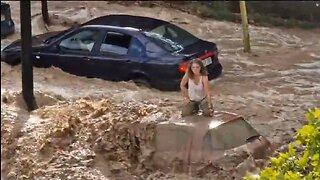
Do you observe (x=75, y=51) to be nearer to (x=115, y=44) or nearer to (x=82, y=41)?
(x=82, y=41)

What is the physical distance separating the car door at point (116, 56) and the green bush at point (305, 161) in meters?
5.74

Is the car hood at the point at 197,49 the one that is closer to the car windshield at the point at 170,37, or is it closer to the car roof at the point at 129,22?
the car windshield at the point at 170,37

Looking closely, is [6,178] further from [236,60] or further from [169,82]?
[236,60]

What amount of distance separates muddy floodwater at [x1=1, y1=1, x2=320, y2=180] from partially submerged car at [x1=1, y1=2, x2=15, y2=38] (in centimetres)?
35

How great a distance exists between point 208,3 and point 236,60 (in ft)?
14.5

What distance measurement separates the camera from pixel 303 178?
3617 millimetres

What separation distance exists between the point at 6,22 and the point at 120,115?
4.57 meters

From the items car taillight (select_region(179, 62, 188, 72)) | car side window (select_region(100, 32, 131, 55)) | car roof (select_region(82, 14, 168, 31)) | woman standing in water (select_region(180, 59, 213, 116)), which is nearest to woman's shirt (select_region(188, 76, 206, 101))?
woman standing in water (select_region(180, 59, 213, 116))

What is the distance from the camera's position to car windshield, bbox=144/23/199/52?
9.51m

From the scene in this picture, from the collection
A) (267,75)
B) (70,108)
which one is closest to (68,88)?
(70,108)

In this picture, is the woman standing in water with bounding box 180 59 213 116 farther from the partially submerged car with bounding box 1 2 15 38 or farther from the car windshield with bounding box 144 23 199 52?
the partially submerged car with bounding box 1 2 15 38

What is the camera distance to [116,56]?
9578 mm

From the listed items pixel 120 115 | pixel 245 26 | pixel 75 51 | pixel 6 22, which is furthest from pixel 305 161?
pixel 6 22

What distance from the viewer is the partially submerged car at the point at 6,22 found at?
12.0 metres
